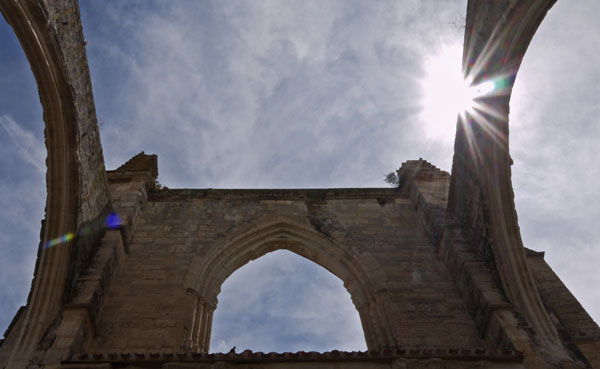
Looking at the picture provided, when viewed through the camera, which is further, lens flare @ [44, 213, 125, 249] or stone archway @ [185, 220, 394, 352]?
stone archway @ [185, 220, 394, 352]

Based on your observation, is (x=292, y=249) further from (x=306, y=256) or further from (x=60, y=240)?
(x=60, y=240)

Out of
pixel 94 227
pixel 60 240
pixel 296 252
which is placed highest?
pixel 296 252

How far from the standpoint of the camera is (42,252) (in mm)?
6363

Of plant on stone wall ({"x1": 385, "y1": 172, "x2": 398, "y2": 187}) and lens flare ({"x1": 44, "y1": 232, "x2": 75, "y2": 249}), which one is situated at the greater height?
plant on stone wall ({"x1": 385, "y1": 172, "x2": 398, "y2": 187})

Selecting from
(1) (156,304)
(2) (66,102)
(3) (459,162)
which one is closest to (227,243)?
(1) (156,304)

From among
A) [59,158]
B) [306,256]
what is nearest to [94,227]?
[59,158]

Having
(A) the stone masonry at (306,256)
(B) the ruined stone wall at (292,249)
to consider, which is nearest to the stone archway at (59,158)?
(A) the stone masonry at (306,256)

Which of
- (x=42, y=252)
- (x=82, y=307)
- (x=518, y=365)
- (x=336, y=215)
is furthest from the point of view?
(x=336, y=215)

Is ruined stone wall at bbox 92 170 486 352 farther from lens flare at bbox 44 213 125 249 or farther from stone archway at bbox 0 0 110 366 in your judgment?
stone archway at bbox 0 0 110 366

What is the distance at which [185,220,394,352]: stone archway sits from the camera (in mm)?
6652

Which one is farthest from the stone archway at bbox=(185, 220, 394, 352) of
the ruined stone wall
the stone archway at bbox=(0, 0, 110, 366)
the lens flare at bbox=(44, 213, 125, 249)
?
the stone archway at bbox=(0, 0, 110, 366)

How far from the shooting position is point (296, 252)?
27.4ft

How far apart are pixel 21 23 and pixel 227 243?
13.0ft

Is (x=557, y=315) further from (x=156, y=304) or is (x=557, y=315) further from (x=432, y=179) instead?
(x=156, y=304)
